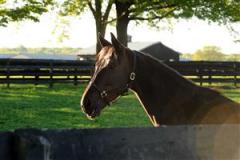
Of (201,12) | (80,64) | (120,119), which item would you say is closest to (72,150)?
(120,119)

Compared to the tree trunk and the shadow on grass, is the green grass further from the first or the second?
the tree trunk

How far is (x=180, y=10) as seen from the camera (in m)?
32.4

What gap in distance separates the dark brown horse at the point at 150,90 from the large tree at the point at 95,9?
27.4 m

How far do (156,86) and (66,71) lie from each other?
22.1 metres

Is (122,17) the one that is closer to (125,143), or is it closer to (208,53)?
(125,143)

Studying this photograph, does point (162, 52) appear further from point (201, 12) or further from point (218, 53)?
point (218, 53)

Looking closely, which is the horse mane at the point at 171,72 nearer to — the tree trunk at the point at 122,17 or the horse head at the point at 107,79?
the horse head at the point at 107,79

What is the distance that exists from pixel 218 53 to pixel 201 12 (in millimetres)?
115074

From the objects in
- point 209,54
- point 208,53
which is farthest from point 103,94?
point 208,53

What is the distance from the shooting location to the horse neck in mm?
5012

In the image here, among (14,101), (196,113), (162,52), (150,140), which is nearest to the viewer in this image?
(150,140)

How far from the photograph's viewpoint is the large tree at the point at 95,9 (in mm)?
33531

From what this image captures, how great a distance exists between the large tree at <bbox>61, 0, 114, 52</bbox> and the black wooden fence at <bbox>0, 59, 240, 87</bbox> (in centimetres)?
568

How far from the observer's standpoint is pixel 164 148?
290 centimetres
